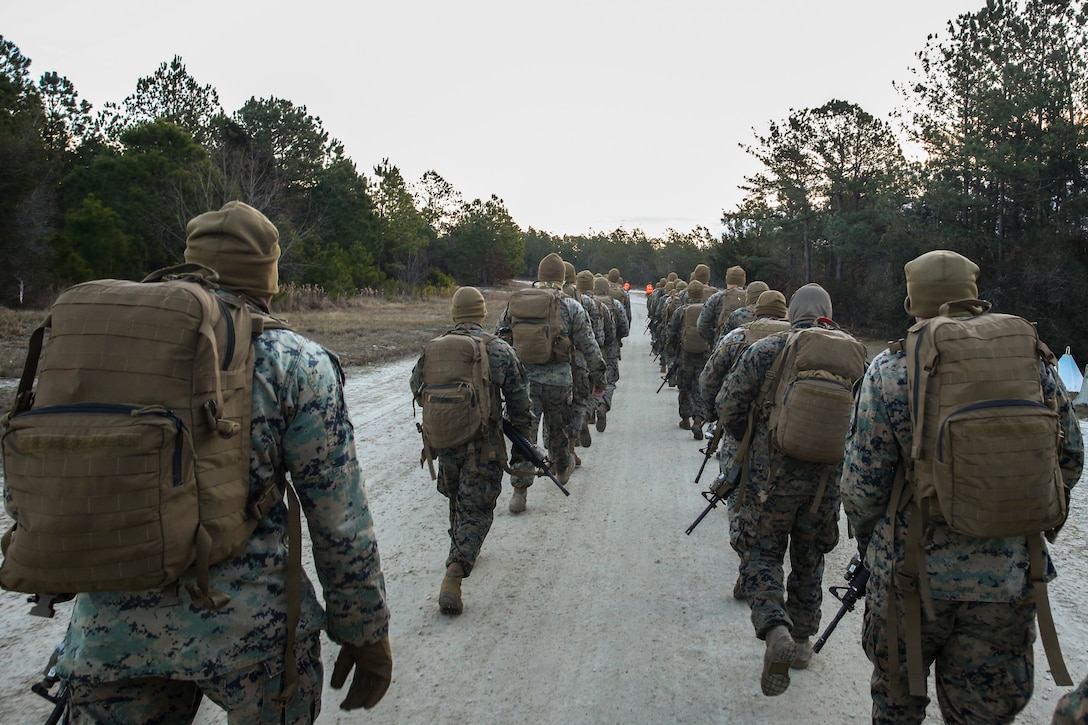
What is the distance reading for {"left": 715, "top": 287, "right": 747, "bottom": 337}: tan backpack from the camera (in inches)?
→ 366

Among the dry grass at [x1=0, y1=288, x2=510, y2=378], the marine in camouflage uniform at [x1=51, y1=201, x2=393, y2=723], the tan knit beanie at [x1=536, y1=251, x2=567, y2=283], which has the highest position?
the tan knit beanie at [x1=536, y1=251, x2=567, y2=283]

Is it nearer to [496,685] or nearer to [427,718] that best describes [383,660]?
[427,718]

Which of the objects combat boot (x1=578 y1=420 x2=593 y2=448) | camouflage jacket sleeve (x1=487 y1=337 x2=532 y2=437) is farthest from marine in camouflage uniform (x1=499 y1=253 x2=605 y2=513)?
camouflage jacket sleeve (x1=487 y1=337 x2=532 y2=437)

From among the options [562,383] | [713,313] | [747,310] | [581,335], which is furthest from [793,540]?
[713,313]

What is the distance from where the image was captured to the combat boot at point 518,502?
6.41 metres

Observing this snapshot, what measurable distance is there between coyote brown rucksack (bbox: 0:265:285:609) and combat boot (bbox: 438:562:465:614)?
9.00 feet

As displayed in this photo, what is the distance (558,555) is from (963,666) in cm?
311

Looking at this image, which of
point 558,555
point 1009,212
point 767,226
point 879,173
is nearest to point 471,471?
point 558,555

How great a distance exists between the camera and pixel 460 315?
5.24 meters

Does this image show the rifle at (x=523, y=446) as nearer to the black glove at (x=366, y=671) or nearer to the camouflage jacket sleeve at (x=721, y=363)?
the camouflage jacket sleeve at (x=721, y=363)

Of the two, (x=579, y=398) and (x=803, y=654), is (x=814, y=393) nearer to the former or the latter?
(x=803, y=654)

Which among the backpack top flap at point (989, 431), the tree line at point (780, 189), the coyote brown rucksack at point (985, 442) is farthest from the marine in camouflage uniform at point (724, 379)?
the tree line at point (780, 189)

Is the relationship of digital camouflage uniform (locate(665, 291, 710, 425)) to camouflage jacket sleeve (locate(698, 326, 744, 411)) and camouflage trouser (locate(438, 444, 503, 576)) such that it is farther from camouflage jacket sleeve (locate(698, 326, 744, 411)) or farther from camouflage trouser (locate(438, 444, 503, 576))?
camouflage trouser (locate(438, 444, 503, 576))

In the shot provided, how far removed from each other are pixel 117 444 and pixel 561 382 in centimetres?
540
